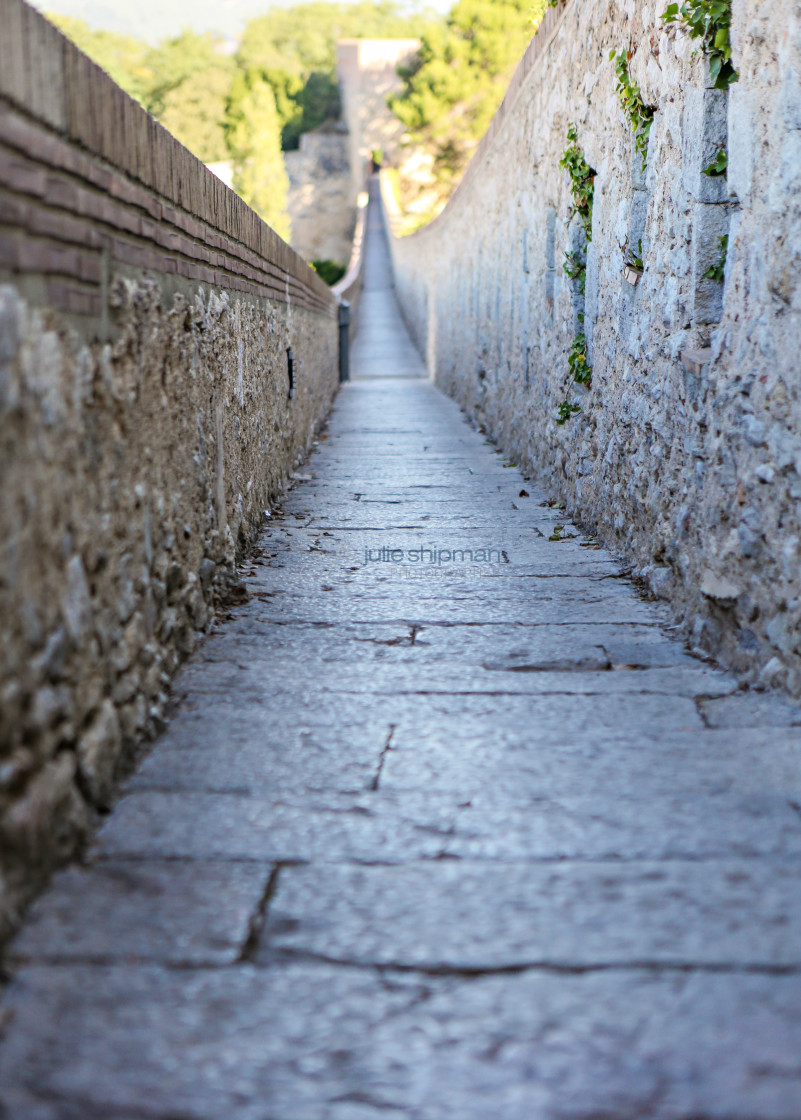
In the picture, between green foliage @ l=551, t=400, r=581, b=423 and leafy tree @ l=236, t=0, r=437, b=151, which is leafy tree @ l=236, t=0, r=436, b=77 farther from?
green foliage @ l=551, t=400, r=581, b=423

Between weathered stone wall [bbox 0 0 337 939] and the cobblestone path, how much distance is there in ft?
0.62

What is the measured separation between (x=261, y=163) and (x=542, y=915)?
47934 millimetres

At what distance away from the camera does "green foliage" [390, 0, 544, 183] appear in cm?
4444

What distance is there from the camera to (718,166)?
3432 millimetres

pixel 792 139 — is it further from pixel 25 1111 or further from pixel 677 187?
pixel 25 1111

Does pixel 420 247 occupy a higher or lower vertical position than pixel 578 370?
higher

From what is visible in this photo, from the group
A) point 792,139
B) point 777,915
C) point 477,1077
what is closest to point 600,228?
point 792,139

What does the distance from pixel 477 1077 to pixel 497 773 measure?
3.21 feet

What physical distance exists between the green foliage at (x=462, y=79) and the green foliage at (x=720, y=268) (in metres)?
43.8

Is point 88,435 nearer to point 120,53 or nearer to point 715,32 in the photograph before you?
point 715,32

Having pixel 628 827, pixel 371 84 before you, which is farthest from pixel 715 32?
pixel 371 84

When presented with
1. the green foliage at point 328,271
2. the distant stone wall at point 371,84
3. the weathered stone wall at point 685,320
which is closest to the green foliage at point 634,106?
the weathered stone wall at point 685,320

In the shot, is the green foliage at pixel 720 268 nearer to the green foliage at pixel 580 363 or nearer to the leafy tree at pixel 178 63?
the green foliage at pixel 580 363

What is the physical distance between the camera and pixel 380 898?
5.99ft
